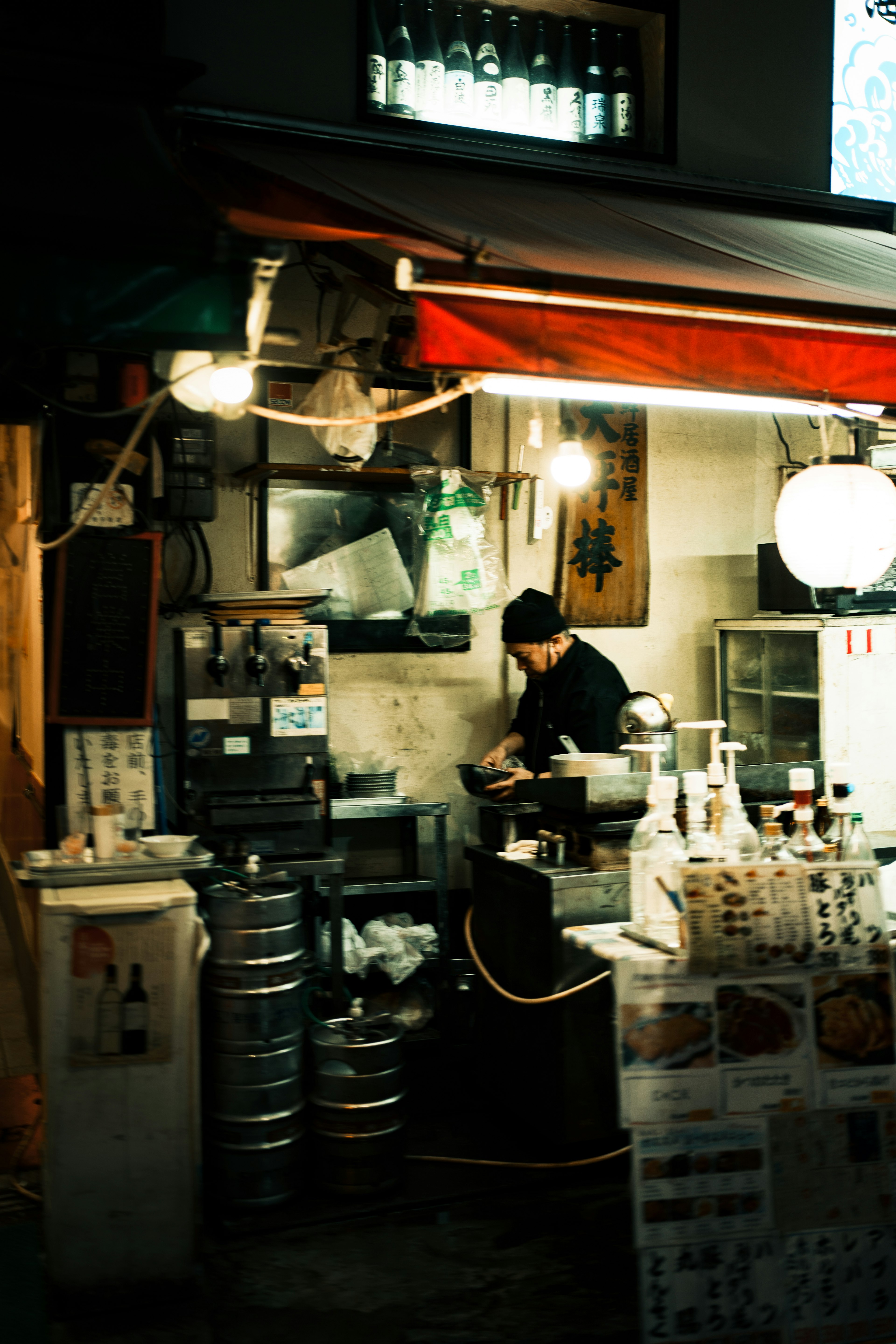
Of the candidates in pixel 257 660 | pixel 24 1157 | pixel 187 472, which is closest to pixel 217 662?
pixel 257 660

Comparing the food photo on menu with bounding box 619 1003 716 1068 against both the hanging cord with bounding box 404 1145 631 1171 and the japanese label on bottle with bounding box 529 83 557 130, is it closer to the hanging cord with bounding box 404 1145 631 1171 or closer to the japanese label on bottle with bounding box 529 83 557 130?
the hanging cord with bounding box 404 1145 631 1171

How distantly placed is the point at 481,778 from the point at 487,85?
3.69 metres

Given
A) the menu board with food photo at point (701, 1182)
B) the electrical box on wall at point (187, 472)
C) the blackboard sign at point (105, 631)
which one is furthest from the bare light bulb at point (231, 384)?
the menu board with food photo at point (701, 1182)

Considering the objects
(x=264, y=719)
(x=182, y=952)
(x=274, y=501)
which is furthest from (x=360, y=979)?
(x=274, y=501)

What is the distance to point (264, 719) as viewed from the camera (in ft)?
17.0

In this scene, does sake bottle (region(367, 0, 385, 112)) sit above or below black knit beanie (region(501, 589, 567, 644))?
above

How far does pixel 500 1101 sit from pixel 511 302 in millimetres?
3517

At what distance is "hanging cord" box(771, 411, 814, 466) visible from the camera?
7094mm

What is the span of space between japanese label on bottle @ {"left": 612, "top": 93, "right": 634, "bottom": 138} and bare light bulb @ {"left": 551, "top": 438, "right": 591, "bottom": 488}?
1.84 meters

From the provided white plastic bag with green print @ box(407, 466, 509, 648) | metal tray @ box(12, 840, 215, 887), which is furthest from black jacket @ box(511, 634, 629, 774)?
metal tray @ box(12, 840, 215, 887)

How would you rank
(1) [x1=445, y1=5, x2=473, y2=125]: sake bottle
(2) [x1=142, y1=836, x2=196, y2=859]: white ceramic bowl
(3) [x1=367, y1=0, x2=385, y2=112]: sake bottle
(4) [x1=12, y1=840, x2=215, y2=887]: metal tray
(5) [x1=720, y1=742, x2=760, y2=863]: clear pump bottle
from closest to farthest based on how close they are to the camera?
(5) [x1=720, y1=742, x2=760, y2=863]: clear pump bottle, (4) [x1=12, y1=840, x2=215, y2=887]: metal tray, (2) [x1=142, y1=836, x2=196, y2=859]: white ceramic bowl, (3) [x1=367, y1=0, x2=385, y2=112]: sake bottle, (1) [x1=445, y1=5, x2=473, y2=125]: sake bottle

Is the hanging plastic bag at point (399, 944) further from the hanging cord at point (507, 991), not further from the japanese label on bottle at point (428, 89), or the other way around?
the japanese label on bottle at point (428, 89)

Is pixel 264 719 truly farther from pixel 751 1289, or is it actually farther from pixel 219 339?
pixel 751 1289

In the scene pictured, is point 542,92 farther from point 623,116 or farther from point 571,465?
point 571,465
